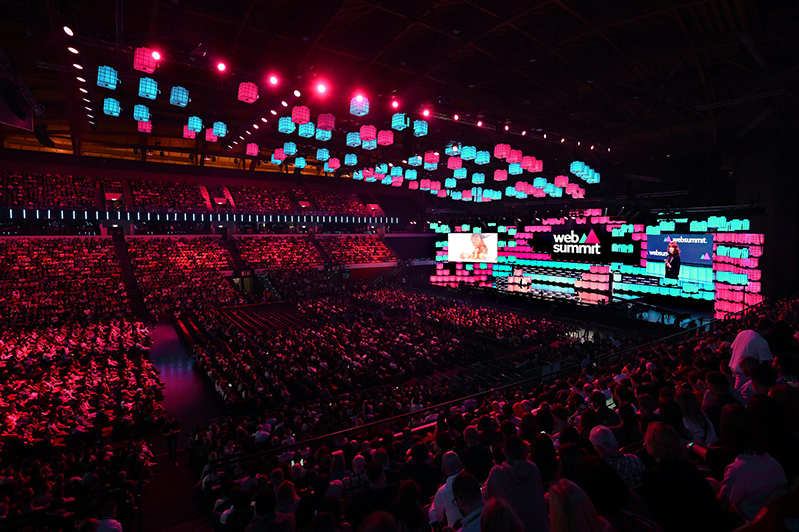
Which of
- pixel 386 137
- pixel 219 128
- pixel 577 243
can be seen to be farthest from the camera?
pixel 577 243

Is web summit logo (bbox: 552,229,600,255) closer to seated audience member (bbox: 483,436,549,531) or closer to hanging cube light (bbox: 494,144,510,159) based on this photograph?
hanging cube light (bbox: 494,144,510,159)

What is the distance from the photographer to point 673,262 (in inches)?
702

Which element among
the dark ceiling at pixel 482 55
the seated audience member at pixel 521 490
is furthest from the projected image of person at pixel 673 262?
the seated audience member at pixel 521 490

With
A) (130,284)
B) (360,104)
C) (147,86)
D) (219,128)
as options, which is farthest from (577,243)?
(130,284)

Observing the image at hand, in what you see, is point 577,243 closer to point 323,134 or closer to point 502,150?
point 502,150

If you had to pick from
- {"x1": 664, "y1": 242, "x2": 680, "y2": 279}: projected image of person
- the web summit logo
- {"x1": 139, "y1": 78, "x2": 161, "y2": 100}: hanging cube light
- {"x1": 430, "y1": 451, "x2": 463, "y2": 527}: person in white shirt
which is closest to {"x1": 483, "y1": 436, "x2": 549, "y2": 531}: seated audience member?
{"x1": 430, "y1": 451, "x2": 463, "y2": 527}: person in white shirt

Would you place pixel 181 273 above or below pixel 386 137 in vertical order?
below

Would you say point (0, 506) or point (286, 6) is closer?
point (0, 506)

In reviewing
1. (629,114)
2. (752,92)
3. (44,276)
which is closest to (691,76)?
(752,92)

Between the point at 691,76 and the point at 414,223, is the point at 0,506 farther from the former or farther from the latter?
the point at 414,223

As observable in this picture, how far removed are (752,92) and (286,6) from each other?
13.2m

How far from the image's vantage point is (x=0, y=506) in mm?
4484

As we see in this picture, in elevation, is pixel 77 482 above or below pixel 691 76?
below

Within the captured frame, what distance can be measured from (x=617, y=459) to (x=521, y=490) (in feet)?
2.79
